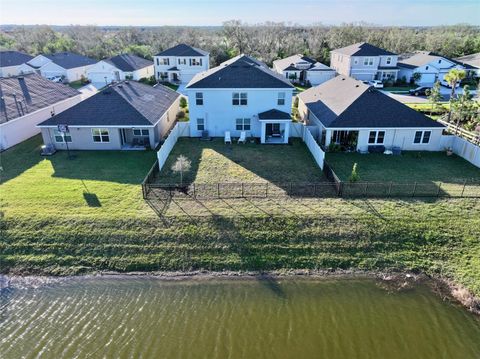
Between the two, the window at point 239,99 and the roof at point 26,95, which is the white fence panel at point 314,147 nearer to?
the window at point 239,99

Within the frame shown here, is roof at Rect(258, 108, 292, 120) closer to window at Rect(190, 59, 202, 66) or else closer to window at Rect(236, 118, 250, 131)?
window at Rect(236, 118, 250, 131)

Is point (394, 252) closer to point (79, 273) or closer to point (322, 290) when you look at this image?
point (322, 290)

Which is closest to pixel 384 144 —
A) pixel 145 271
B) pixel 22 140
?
pixel 145 271

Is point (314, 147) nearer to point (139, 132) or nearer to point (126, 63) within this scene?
point (139, 132)

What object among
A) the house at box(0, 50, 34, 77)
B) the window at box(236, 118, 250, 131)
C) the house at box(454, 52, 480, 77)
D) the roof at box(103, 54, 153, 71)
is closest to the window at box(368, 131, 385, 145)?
the window at box(236, 118, 250, 131)

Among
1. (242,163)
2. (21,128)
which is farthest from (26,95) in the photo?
(242,163)

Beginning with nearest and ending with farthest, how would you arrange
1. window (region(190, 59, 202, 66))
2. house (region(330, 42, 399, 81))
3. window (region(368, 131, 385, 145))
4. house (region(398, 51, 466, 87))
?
1. window (region(368, 131, 385, 145))
2. house (region(398, 51, 466, 87))
3. house (region(330, 42, 399, 81))
4. window (region(190, 59, 202, 66))
